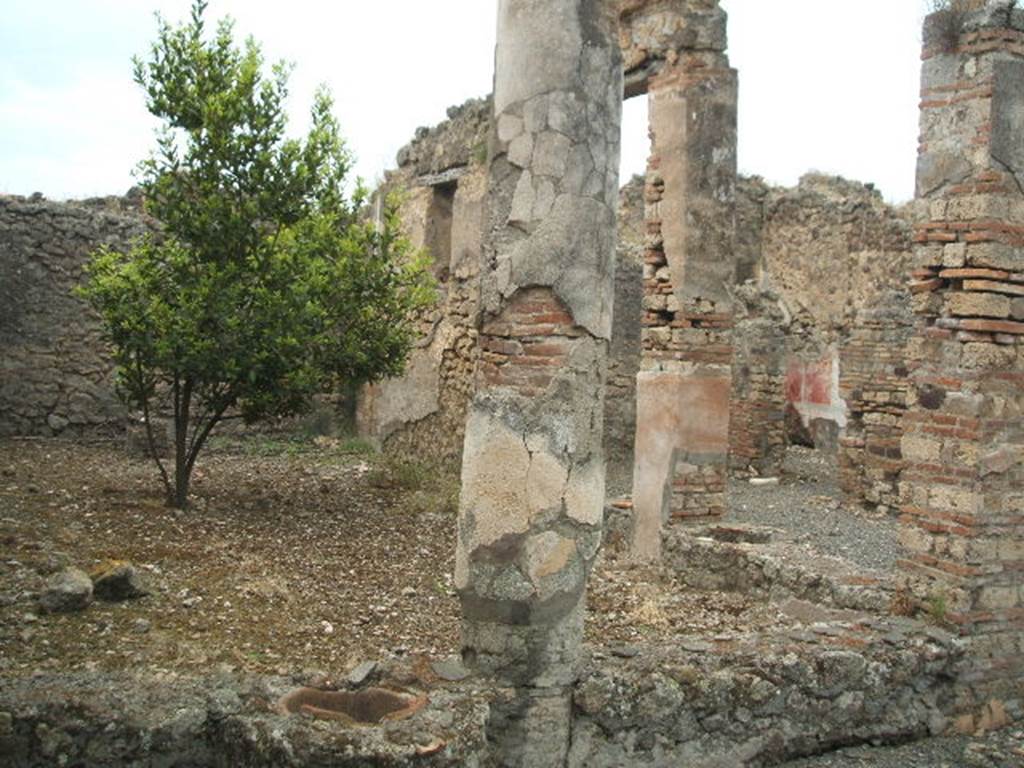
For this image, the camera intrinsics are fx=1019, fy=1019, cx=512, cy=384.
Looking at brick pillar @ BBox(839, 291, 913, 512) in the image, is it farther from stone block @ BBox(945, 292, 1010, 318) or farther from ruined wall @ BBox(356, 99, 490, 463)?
stone block @ BBox(945, 292, 1010, 318)

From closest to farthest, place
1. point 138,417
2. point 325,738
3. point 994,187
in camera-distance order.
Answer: point 325,738 < point 994,187 < point 138,417

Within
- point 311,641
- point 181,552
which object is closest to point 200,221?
point 181,552

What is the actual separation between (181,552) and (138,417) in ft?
19.3

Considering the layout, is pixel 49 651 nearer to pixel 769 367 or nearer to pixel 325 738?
pixel 325 738

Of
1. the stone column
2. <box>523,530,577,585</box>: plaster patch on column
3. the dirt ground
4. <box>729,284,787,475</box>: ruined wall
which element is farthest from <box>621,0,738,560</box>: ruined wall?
<box>729,284,787,475</box>: ruined wall

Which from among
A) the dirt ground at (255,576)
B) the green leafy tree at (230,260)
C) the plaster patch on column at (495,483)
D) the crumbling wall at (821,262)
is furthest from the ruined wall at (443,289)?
the crumbling wall at (821,262)

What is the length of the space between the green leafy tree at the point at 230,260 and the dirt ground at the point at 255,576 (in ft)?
2.99

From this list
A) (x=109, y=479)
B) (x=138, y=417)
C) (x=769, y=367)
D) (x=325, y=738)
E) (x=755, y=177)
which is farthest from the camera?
(x=755, y=177)

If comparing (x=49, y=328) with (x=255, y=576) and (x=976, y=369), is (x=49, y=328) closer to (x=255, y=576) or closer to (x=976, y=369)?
(x=255, y=576)

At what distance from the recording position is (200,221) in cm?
836

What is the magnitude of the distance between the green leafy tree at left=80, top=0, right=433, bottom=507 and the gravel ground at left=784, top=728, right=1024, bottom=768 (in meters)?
5.08

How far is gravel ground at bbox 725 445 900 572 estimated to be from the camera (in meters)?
9.62

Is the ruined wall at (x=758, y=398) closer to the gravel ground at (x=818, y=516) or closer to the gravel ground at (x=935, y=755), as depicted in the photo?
the gravel ground at (x=818, y=516)

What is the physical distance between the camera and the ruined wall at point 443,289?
12.5 meters
